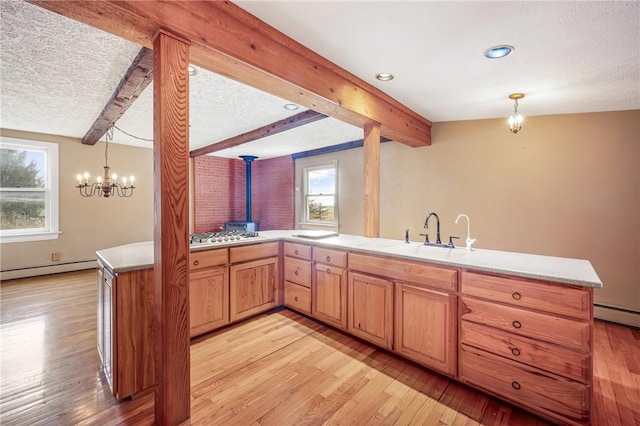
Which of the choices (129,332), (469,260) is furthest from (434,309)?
(129,332)

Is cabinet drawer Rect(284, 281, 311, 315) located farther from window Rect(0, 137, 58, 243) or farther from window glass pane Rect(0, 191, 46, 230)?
window glass pane Rect(0, 191, 46, 230)

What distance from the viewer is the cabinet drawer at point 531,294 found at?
4.99 feet

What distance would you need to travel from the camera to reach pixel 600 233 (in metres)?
2.99

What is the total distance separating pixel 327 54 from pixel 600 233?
3.37 metres

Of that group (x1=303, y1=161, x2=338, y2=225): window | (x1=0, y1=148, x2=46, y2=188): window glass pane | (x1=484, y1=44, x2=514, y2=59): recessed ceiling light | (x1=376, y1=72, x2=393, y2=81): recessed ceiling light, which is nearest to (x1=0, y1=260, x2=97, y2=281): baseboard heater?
(x1=0, y1=148, x2=46, y2=188): window glass pane

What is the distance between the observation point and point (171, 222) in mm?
1524

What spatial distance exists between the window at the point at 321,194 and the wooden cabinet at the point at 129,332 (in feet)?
13.3

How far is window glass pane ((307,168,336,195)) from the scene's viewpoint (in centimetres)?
572

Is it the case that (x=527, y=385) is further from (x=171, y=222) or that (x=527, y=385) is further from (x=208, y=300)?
(x=208, y=300)

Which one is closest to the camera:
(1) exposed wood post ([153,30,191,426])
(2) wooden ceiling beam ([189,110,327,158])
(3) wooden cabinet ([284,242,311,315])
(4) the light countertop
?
(1) exposed wood post ([153,30,191,426])

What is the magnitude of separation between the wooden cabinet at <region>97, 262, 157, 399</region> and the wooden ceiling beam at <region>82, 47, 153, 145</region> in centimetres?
158

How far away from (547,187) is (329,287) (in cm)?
275

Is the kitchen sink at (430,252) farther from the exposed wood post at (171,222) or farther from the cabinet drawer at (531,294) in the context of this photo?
the exposed wood post at (171,222)

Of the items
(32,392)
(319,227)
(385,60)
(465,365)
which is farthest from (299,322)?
(319,227)
